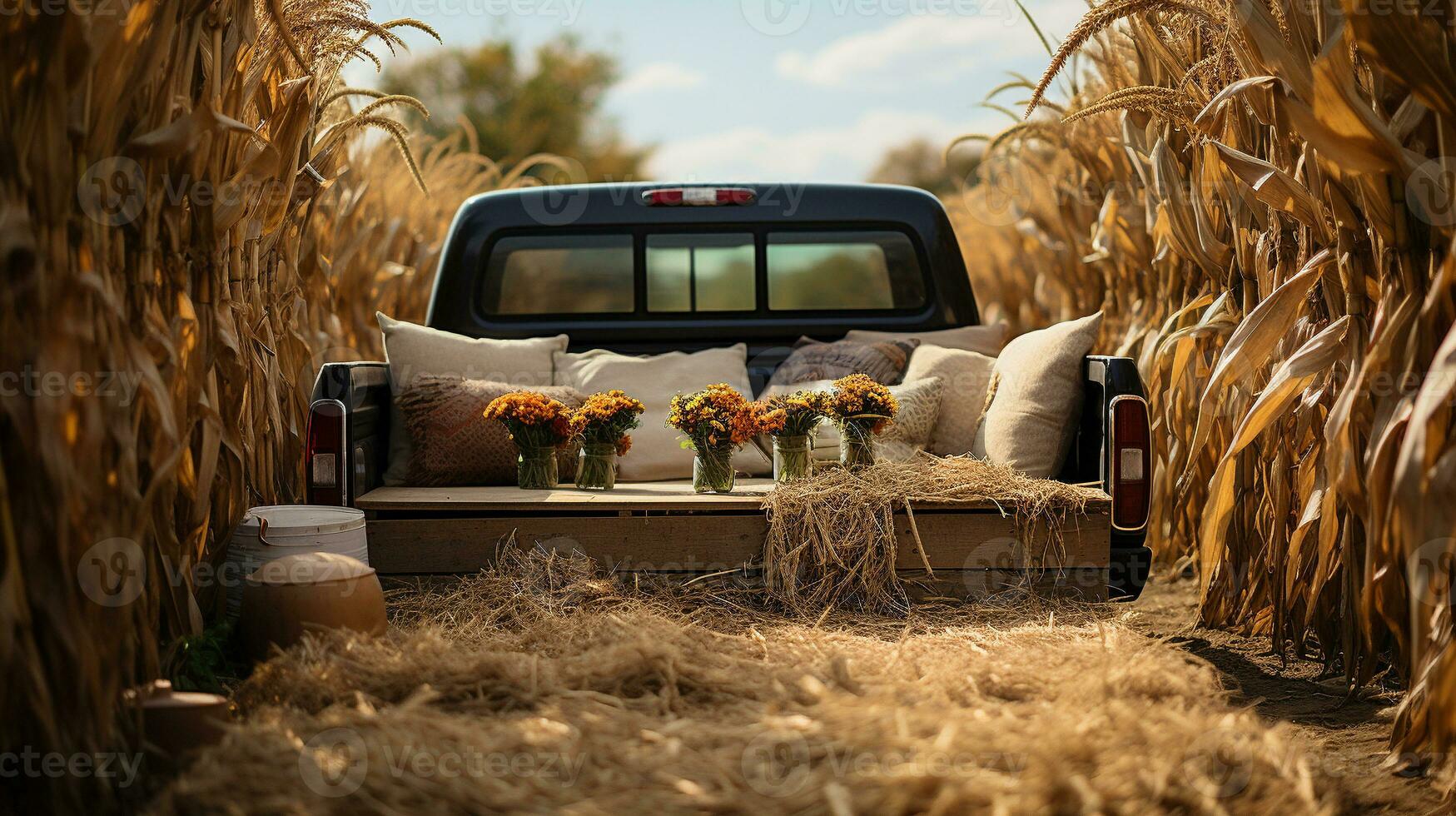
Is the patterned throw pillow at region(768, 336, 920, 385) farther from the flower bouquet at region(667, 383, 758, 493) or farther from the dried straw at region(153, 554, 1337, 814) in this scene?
the dried straw at region(153, 554, 1337, 814)

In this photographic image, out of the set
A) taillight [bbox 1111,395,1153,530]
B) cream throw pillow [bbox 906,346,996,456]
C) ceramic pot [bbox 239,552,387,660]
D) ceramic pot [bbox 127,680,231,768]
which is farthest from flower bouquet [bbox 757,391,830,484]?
ceramic pot [bbox 127,680,231,768]

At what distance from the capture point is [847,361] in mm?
4332

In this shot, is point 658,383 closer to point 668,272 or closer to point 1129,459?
point 668,272

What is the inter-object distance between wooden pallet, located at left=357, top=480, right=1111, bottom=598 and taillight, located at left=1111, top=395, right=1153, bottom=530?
0.23 ft

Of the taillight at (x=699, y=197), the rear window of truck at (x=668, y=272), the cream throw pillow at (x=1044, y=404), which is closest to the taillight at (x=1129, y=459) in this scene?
the cream throw pillow at (x=1044, y=404)

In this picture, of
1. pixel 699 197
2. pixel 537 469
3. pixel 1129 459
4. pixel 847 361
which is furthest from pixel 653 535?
pixel 699 197

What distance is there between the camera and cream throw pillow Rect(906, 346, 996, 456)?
4.13 meters

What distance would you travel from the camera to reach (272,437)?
3547 millimetres

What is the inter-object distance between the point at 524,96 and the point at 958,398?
24594 millimetres

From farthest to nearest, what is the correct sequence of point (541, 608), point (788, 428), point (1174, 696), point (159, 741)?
point (788, 428) → point (541, 608) → point (1174, 696) → point (159, 741)

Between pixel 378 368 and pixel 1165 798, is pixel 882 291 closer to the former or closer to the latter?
pixel 378 368

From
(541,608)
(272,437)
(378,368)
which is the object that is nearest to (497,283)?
(378,368)

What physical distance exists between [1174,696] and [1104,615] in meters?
0.88

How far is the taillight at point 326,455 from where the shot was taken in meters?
3.41
